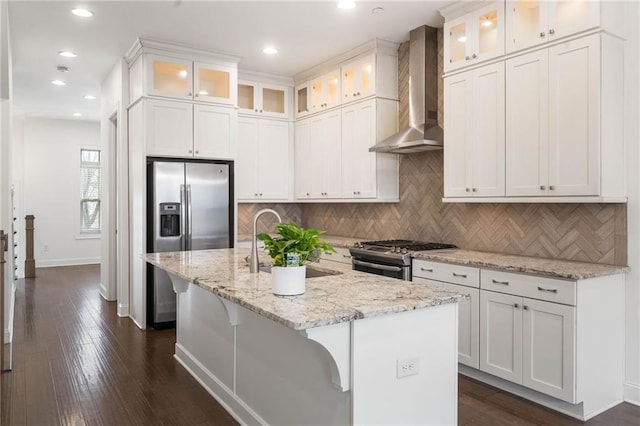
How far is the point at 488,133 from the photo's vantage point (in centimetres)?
352

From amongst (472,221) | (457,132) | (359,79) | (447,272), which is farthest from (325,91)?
(447,272)

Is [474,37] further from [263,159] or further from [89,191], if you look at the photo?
[89,191]

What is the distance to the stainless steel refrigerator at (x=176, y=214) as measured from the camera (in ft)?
15.6

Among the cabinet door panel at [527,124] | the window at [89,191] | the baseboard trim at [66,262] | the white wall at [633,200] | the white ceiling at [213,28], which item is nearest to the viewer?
the white wall at [633,200]

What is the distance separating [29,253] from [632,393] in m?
8.83

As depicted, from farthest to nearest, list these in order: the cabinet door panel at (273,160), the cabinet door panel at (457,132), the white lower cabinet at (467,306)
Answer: the cabinet door panel at (273,160) → the cabinet door panel at (457,132) → the white lower cabinet at (467,306)

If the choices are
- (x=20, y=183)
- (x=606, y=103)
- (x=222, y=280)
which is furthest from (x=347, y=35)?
(x=20, y=183)

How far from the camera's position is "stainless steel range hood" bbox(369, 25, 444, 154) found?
4.21 m

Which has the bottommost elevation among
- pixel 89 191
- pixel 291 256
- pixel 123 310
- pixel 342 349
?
pixel 123 310

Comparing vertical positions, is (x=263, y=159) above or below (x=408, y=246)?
above

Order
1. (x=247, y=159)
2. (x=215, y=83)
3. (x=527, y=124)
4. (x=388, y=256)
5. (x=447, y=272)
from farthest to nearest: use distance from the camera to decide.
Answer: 1. (x=247, y=159)
2. (x=215, y=83)
3. (x=388, y=256)
4. (x=447, y=272)
5. (x=527, y=124)

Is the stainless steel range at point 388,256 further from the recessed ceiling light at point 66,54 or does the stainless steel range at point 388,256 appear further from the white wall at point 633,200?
the recessed ceiling light at point 66,54

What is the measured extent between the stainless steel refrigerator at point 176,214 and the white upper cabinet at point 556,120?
307 cm

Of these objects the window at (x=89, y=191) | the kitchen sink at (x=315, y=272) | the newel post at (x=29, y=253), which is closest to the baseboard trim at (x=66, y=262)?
the window at (x=89, y=191)
